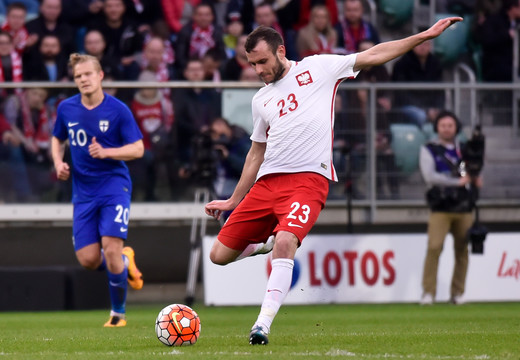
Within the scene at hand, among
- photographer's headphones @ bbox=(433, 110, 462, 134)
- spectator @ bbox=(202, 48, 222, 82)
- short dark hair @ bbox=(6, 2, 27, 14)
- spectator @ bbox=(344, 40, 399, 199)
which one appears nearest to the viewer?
photographer's headphones @ bbox=(433, 110, 462, 134)

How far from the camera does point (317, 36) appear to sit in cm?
1636

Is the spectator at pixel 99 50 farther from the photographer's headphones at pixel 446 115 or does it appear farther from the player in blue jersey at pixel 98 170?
the player in blue jersey at pixel 98 170

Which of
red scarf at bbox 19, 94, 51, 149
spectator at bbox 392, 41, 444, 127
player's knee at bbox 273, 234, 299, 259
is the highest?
spectator at bbox 392, 41, 444, 127

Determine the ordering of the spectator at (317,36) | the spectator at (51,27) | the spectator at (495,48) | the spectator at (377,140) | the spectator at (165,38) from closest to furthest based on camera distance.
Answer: the spectator at (377,140)
the spectator at (51,27)
the spectator at (165,38)
the spectator at (317,36)
the spectator at (495,48)

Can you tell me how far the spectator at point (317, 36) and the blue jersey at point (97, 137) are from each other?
613 cm

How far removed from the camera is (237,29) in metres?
16.5

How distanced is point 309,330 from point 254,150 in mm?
2184

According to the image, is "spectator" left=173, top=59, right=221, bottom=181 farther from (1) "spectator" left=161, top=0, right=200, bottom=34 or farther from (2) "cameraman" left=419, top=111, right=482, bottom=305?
(2) "cameraman" left=419, top=111, right=482, bottom=305

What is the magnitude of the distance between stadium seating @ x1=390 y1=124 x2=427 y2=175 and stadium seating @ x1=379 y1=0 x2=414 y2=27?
10.1 ft

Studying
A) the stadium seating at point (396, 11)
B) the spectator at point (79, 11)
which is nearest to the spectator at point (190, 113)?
the spectator at point (79, 11)

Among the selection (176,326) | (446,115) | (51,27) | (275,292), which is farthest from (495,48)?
(176,326)

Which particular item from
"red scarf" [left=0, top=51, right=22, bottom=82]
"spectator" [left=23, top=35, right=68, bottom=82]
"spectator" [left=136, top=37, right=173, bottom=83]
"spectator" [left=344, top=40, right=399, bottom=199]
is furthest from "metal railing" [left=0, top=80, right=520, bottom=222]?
"red scarf" [left=0, top=51, right=22, bottom=82]

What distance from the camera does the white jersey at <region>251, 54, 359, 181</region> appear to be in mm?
7898

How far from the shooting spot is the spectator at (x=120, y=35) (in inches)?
629
